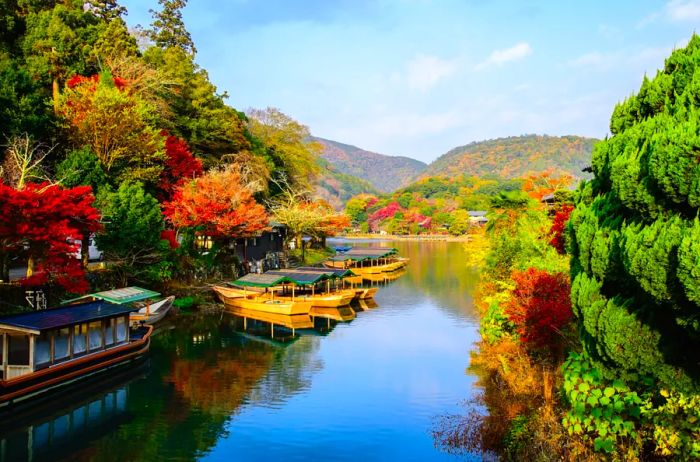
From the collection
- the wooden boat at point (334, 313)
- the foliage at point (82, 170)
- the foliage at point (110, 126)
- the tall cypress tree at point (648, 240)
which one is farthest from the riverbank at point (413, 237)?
the tall cypress tree at point (648, 240)

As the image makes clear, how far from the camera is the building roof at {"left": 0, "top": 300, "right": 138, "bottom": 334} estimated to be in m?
A: 18.8

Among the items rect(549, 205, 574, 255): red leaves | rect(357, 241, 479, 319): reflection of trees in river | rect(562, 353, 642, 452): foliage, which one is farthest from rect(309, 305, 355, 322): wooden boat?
rect(562, 353, 642, 452): foliage

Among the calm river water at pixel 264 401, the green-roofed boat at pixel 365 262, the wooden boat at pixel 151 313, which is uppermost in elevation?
the green-roofed boat at pixel 365 262

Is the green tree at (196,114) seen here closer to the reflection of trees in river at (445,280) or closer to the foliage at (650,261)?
the reflection of trees in river at (445,280)

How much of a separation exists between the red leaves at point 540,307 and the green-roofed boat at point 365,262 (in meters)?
39.8

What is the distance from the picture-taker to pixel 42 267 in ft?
85.8

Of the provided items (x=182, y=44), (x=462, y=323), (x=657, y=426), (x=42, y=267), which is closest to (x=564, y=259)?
(x=462, y=323)

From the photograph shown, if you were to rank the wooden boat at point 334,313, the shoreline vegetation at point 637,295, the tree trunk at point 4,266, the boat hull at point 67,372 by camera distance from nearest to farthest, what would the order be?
the shoreline vegetation at point 637,295 → the boat hull at point 67,372 → the tree trunk at point 4,266 → the wooden boat at point 334,313

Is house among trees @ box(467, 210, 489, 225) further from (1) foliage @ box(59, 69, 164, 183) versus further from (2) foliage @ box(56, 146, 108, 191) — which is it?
(2) foliage @ box(56, 146, 108, 191)

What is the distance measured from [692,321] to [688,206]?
5.71 ft

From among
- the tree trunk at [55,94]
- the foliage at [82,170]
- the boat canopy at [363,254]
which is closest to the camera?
the foliage at [82,170]

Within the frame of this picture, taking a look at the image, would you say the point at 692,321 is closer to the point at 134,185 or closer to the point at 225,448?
the point at 225,448

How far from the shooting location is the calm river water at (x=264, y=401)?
1614cm

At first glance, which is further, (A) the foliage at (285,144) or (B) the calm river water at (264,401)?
(A) the foliage at (285,144)
